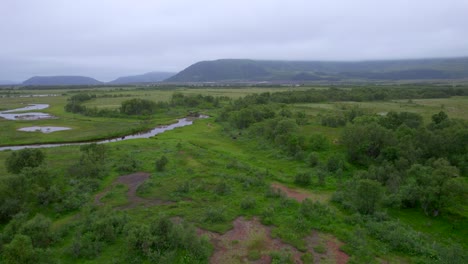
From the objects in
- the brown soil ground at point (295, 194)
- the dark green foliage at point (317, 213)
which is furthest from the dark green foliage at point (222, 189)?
the dark green foliage at point (317, 213)

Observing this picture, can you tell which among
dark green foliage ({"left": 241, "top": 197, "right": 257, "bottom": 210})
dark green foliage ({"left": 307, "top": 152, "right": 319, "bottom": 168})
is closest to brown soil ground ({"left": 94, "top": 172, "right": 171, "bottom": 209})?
dark green foliage ({"left": 241, "top": 197, "right": 257, "bottom": 210})

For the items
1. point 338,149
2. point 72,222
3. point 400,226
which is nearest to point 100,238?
point 72,222

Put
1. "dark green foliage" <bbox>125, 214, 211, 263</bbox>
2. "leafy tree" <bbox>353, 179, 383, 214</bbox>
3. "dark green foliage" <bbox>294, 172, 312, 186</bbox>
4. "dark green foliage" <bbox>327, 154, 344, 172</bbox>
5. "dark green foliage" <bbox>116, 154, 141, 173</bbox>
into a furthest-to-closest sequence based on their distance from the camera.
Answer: "dark green foliage" <bbox>327, 154, 344, 172</bbox> < "dark green foliage" <bbox>116, 154, 141, 173</bbox> < "dark green foliage" <bbox>294, 172, 312, 186</bbox> < "leafy tree" <bbox>353, 179, 383, 214</bbox> < "dark green foliage" <bbox>125, 214, 211, 263</bbox>

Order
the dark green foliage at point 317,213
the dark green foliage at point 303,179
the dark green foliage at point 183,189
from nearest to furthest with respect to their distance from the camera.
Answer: the dark green foliage at point 317,213 < the dark green foliage at point 183,189 < the dark green foliage at point 303,179

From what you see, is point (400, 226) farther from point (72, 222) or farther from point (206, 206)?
point (72, 222)

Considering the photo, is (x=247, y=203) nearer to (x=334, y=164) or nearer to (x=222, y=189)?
(x=222, y=189)

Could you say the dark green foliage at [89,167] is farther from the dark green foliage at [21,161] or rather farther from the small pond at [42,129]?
the small pond at [42,129]

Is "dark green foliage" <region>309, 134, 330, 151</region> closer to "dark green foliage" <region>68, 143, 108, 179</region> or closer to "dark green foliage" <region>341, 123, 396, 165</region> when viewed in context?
"dark green foliage" <region>341, 123, 396, 165</region>
